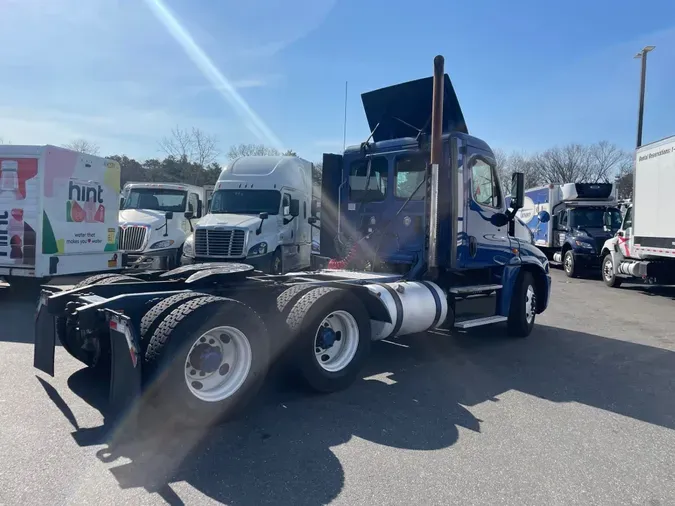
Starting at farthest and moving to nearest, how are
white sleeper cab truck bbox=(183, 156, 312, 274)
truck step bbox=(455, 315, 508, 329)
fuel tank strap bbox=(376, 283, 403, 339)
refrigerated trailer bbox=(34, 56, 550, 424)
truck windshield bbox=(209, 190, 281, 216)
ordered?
truck windshield bbox=(209, 190, 281, 216), white sleeper cab truck bbox=(183, 156, 312, 274), truck step bbox=(455, 315, 508, 329), fuel tank strap bbox=(376, 283, 403, 339), refrigerated trailer bbox=(34, 56, 550, 424)

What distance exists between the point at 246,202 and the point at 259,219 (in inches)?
40.2

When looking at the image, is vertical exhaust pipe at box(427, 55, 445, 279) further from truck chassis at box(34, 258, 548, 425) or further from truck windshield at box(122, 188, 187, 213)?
truck windshield at box(122, 188, 187, 213)

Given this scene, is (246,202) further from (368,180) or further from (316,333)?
(316,333)

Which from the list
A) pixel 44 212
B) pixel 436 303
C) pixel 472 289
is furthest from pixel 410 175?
pixel 44 212

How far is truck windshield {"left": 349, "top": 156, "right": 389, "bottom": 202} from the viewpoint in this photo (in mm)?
7891

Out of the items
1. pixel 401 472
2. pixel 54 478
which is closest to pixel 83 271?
pixel 54 478

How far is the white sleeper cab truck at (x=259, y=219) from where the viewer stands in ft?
41.7

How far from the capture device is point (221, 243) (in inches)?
500

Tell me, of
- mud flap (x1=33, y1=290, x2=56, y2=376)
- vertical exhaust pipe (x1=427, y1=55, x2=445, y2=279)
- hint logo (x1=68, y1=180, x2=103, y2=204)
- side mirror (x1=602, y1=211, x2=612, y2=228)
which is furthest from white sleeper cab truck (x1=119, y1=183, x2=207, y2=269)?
side mirror (x1=602, y1=211, x2=612, y2=228)

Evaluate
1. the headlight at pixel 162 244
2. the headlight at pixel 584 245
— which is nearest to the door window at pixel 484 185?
the headlight at pixel 162 244

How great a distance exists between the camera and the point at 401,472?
3590 mm

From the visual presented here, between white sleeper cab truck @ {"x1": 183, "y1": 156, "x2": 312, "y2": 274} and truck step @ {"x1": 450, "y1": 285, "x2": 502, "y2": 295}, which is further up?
white sleeper cab truck @ {"x1": 183, "y1": 156, "x2": 312, "y2": 274}

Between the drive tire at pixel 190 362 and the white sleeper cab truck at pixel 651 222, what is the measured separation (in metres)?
11.8

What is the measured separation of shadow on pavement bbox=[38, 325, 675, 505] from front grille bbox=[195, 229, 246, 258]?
20.3 ft
